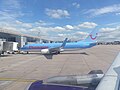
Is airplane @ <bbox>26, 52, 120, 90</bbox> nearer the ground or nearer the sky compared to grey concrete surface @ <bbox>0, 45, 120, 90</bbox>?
nearer the sky

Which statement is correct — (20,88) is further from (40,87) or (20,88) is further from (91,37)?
(91,37)

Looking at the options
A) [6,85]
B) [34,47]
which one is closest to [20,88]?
[6,85]

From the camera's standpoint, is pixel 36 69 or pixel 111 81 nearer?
pixel 111 81

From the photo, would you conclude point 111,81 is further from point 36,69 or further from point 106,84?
point 36,69

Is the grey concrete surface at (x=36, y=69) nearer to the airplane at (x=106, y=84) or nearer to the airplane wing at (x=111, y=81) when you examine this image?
the airplane at (x=106, y=84)

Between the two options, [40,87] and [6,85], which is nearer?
[40,87]

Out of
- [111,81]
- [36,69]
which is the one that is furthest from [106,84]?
[36,69]

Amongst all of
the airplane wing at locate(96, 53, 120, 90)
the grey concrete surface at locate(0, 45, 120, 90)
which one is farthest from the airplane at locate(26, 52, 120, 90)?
the grey concrete surface at locate(0, 45, 120, 90)

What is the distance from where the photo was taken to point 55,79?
3055mm

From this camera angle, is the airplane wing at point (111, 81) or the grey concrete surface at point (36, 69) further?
the grey concrete surface at point (36, 69)

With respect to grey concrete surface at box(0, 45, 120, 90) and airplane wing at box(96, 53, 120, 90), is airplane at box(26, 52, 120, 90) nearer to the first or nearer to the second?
airplane wing at box(96, 53, 120, 90)

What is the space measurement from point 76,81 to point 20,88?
19.1 ft

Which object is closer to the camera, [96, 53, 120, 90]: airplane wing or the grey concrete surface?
[96, 53, 120, 90]: airplane wing

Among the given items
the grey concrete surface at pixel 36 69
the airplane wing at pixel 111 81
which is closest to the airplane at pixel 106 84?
the airplane wing at pixel 111 81
